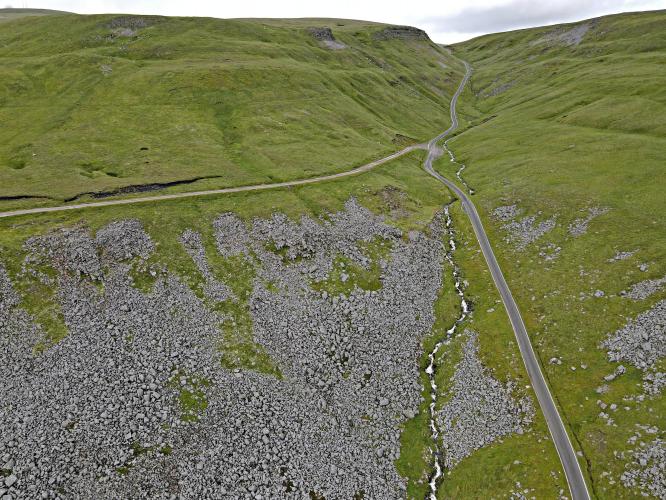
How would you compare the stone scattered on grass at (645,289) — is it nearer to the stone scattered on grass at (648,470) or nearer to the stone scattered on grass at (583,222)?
the stone scattered on grass at (583,222)

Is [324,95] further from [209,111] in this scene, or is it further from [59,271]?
[59,271]

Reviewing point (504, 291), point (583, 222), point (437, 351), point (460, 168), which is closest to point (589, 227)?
point (583, 222)

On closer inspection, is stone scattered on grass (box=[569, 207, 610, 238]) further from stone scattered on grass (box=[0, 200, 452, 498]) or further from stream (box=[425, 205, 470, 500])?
stone scattered on grass (box=[0, 200, 452, 498])

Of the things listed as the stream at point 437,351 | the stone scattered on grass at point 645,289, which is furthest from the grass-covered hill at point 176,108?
the stone scattered on grass at point 645,289

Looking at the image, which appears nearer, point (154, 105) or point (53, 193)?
point (53, 193)

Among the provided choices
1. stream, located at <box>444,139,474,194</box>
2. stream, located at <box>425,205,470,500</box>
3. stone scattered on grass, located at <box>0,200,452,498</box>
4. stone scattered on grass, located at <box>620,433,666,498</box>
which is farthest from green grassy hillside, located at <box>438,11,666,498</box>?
stone scattered on grass, located at <box>0,200,452,498</box>

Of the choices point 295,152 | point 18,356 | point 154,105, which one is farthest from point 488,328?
point 154,105
